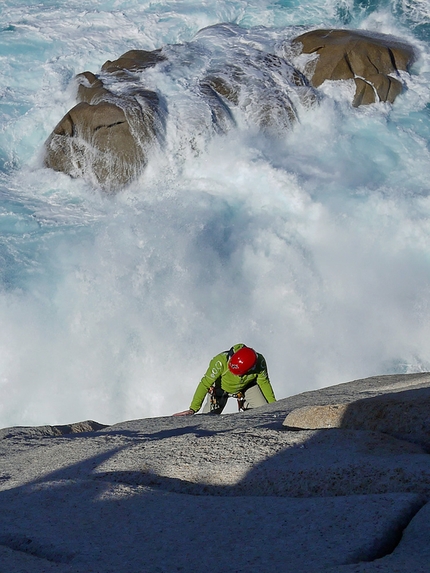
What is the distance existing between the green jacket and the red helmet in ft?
0.48

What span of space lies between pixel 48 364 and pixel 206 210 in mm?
3886

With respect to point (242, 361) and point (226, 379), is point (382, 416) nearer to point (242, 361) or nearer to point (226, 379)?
point (242, 361)

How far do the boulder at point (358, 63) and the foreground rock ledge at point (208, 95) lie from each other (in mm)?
21

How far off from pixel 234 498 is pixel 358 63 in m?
13.0

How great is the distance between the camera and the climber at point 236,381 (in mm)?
6367

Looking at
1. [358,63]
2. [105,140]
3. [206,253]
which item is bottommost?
[206,253]

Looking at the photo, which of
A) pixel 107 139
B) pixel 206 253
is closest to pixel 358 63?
pixel 107 139

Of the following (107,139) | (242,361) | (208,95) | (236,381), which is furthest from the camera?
(208,95)

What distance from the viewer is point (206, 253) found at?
35.5 ft

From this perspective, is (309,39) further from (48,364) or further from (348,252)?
(48,364)

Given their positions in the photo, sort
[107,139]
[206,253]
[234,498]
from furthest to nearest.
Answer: [107,139] < [206,253] < [234,498]

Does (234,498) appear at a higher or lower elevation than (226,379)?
lower

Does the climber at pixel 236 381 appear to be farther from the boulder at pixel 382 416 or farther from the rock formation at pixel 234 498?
the boulder at pixel 382 416

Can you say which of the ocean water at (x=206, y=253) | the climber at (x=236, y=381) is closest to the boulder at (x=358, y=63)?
the ocean water at (x=206, y=253)
